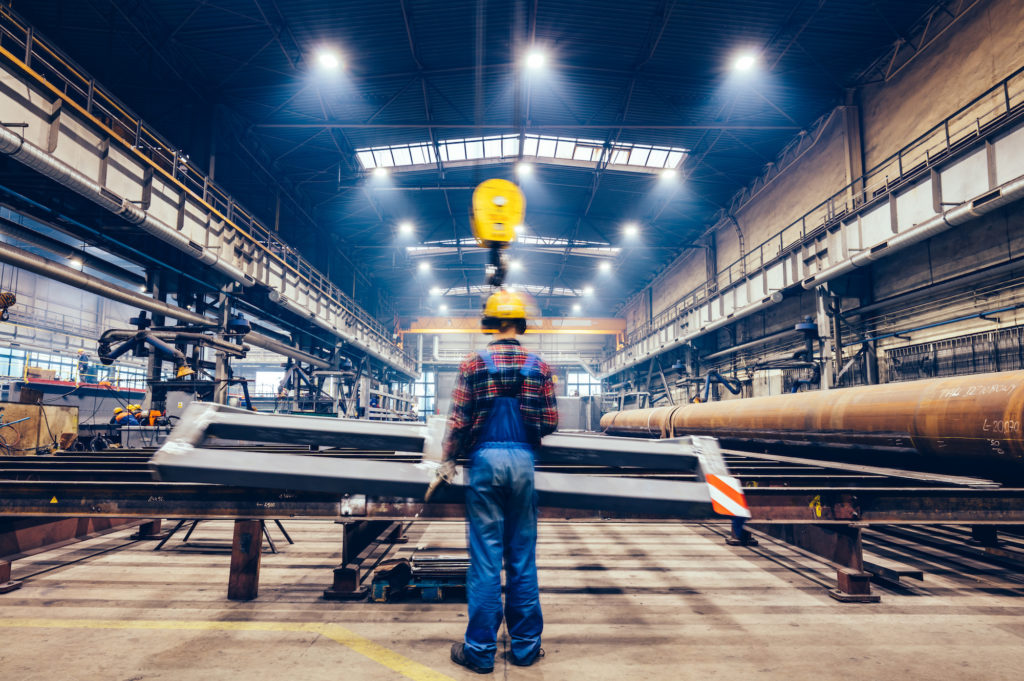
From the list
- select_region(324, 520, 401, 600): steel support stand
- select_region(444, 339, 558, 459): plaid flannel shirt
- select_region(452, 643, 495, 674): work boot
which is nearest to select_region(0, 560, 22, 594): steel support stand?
select_region(324, 520, 401, 600): steel support stand

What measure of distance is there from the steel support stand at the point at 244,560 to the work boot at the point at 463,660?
1.61 metres

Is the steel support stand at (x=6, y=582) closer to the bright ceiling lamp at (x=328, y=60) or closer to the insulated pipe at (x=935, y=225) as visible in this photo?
the bright ceiling lamp at (x=328, y=60)

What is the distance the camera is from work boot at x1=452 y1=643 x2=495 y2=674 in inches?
93.5

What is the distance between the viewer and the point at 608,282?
94.6ft

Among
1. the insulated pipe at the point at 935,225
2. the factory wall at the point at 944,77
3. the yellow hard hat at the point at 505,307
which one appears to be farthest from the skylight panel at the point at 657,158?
the yellow hard hat at the point at 505,307

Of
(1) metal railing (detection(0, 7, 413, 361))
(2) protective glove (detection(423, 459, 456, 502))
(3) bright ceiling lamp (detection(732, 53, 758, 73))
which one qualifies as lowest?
(2) protective glove (detection(423, 459, 456, 502))

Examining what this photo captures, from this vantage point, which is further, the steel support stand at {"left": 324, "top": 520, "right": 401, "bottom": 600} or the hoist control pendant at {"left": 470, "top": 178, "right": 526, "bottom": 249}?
the steel support stand at {"left": 324, "top": 520, "right": 401, "bottom": 600}

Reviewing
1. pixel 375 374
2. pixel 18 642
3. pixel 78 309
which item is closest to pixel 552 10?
pixel 18 642

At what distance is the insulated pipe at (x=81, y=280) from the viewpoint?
21.4ft

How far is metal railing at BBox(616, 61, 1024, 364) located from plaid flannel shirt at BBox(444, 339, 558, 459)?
318 inches

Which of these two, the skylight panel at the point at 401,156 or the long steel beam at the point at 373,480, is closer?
the long steel beam at the point at 373,480

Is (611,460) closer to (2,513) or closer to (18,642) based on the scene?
(18,642)

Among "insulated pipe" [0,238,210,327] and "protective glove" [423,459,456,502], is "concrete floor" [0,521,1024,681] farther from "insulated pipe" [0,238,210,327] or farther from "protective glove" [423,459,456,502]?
"insulated pipe" [0,238,210,327]

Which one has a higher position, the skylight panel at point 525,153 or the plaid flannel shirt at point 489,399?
the skylight panel at point 525,153
